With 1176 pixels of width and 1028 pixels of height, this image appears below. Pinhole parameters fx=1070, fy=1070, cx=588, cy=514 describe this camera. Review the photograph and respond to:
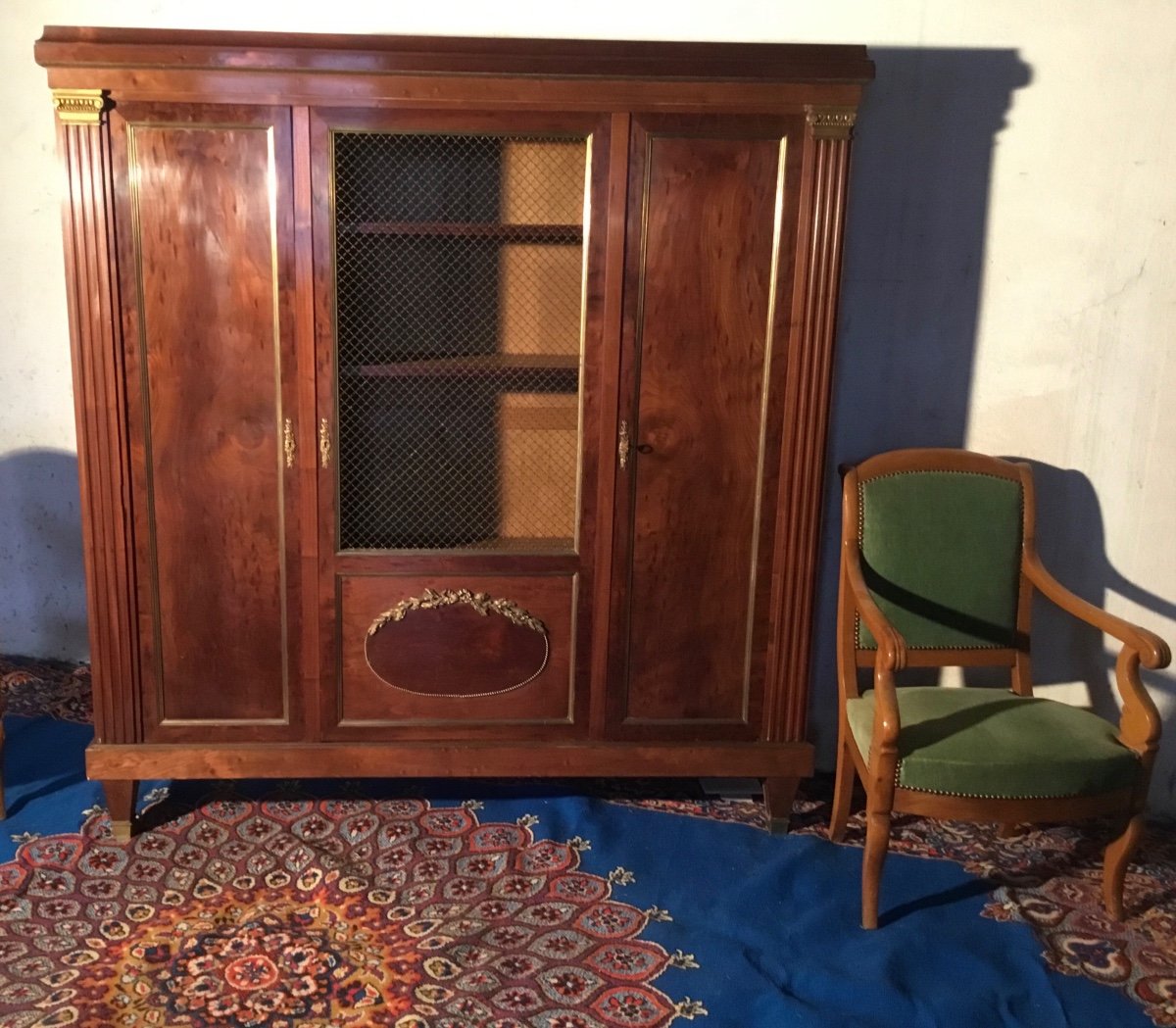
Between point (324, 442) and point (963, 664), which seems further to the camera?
point (963, 664)

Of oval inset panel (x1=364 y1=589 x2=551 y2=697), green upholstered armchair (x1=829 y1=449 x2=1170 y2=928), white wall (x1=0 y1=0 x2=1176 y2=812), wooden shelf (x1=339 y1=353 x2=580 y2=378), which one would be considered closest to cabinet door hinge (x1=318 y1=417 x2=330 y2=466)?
wooden shelf (x1=339 y1=353 x2=580 y2=378)

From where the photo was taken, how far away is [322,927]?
228 centimetres

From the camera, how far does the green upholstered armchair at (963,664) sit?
2244mm

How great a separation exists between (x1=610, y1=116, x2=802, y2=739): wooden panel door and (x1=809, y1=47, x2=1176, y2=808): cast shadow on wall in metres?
0.38

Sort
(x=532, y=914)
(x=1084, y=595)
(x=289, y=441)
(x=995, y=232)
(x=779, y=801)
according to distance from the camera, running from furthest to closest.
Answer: (x=1084, y=595), (x=995, y=232), (x=779, y=801), (x=289, y=441), (x=532, y=914)

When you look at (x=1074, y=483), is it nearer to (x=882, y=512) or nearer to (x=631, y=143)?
(x=882, y=512)

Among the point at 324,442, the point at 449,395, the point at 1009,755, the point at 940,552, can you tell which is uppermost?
the point at 449,395

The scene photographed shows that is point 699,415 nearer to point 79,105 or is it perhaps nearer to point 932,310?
point 932,310

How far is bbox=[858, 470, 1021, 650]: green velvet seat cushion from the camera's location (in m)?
2.62

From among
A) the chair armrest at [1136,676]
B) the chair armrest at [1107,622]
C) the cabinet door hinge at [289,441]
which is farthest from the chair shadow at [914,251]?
the cabinet door hinge at [289,441]

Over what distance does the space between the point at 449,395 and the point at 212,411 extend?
21.4 inches

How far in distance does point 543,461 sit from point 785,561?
64 centimetres

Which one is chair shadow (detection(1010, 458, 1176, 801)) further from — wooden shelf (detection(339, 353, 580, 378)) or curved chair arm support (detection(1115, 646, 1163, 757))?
wooden shelf (detection(339, 353, 580, 378))

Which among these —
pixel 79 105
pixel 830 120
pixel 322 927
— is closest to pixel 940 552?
pixel 830 120
